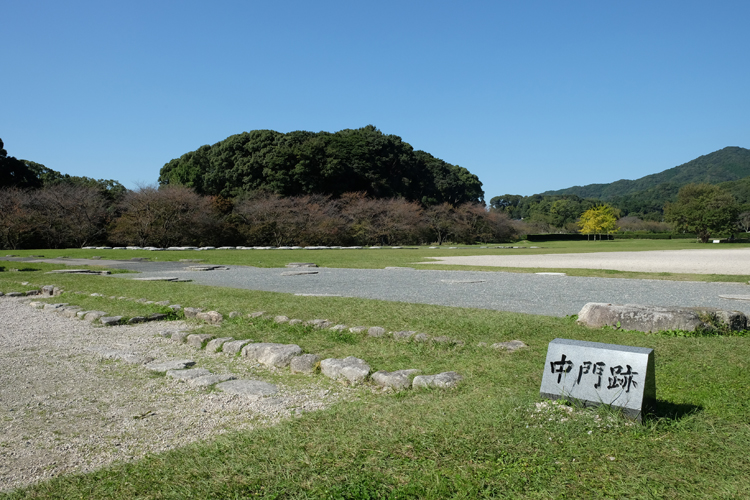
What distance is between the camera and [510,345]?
4.73m

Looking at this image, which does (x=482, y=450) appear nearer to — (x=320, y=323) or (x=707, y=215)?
(x=320, y=323)

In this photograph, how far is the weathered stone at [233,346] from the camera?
525cm

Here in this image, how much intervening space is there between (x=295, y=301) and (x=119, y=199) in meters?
32.3

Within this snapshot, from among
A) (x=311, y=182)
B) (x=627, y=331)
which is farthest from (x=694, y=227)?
(x=627, y=331)

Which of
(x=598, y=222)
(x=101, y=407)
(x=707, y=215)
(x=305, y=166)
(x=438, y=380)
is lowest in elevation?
(x=101, y=407)

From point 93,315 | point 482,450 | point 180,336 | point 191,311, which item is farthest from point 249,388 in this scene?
point 93,315

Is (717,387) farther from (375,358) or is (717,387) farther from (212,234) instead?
(212,234)

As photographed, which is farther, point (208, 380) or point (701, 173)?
point (701, 173)

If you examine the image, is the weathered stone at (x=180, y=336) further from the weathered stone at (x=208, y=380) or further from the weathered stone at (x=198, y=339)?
the weathered stone at (x=208, y=380)

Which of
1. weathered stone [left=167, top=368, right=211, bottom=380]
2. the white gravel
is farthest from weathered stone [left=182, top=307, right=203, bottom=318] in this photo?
the white gravel

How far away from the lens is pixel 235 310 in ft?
23.8

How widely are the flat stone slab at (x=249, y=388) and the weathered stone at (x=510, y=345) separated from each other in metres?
2.06

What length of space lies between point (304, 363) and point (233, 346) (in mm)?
1104

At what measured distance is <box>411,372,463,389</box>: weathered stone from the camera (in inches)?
149
